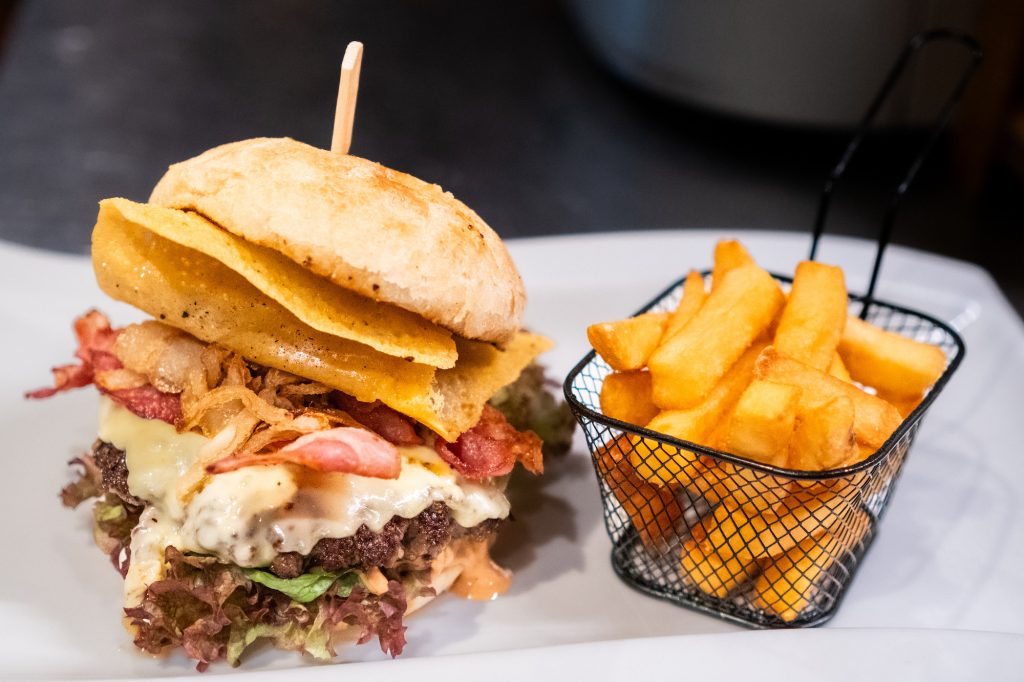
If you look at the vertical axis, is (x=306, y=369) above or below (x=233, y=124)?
above

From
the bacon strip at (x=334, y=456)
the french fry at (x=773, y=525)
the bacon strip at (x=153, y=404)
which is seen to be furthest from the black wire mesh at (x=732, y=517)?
the bacon strip at (x=153, y=404)

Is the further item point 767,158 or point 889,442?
point 767,158

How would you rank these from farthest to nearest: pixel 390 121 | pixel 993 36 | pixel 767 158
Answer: pixel 390 121, pixel 767 158, pixel 993 36

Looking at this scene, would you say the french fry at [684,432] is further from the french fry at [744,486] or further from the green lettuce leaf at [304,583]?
the green lettuce leaf at [304,583]

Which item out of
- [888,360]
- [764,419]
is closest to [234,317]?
[764,419]

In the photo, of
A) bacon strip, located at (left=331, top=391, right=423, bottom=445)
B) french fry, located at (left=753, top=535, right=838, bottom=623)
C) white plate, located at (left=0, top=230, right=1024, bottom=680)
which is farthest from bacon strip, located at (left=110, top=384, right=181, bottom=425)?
french fry, located at (left=753, top=535, right=838, bottom=623)

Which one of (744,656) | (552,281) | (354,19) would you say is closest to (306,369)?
(744,656)

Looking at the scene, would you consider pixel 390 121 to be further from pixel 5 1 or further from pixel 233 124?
pixel 5 1
